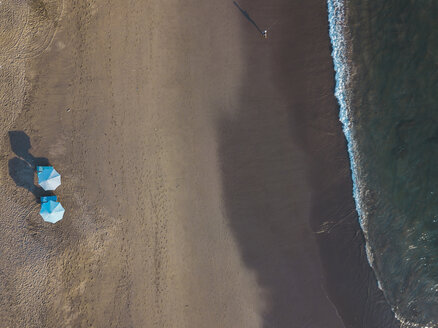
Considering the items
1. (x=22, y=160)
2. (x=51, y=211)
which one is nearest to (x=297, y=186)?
(x=51, y=211)

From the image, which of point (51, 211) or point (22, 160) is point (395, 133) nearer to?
point (51, 211)

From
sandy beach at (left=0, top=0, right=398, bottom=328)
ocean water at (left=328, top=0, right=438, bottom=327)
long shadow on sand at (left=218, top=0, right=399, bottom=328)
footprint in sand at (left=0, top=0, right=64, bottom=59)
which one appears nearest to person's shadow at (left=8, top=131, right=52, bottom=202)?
sandy beach at (left=0, top=0, right=398, bottom=328)

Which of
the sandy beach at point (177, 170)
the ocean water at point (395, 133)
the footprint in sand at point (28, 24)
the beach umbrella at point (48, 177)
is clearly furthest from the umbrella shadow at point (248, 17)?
the beach umbrella at point (48, 177)

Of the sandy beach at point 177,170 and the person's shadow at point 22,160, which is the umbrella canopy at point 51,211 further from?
the person's shadow at point 22,160

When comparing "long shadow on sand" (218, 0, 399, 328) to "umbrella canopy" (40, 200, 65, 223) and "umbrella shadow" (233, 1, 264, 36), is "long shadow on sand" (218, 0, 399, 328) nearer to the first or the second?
"umbrella shadow" (233, 1, 264, 36)

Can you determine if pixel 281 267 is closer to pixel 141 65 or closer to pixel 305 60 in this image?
pixel 305 60
